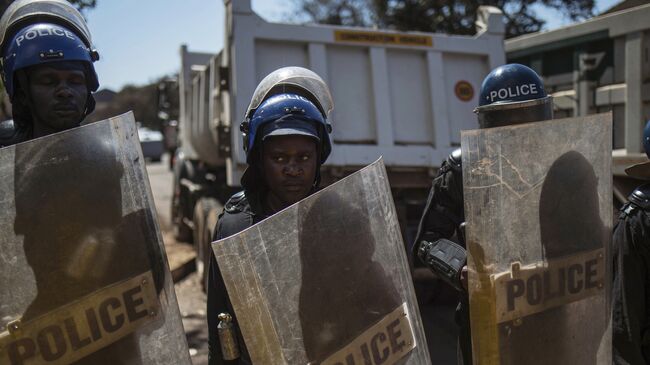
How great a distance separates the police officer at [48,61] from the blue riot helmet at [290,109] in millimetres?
570

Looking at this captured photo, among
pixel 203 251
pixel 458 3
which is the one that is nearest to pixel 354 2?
pixel 458 3

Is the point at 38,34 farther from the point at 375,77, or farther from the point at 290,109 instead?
the point at 375,77

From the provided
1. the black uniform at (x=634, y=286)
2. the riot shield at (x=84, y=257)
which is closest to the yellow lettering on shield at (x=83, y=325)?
the riot shield at (x=84, y=257)

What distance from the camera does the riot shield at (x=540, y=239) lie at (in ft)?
5.02

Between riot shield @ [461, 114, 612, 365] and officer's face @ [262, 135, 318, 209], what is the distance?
51cm

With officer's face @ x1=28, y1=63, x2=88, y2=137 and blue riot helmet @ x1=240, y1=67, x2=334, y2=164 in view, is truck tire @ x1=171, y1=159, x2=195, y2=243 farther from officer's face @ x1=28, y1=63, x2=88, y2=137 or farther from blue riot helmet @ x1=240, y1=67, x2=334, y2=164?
blue riot helmet @ x1=240, y1=67, x2=334, y2=164

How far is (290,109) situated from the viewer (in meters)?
1.84

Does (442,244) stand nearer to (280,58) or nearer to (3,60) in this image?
(3,60)

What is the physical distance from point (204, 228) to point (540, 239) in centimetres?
549

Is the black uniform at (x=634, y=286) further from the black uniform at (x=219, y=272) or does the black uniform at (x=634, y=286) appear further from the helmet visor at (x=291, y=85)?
the black uniform at (x=219, y=272)

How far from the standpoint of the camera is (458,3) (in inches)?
572

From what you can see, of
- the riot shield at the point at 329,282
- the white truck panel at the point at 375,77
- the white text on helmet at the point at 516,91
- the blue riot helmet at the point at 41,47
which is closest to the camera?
the riot shield at the point at 329,282

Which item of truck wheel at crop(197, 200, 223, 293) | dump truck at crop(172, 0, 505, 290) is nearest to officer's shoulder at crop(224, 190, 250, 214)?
dump truck at crop(172, 0, 505, 290)


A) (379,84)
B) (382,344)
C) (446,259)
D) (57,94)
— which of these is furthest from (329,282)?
(379,84)
